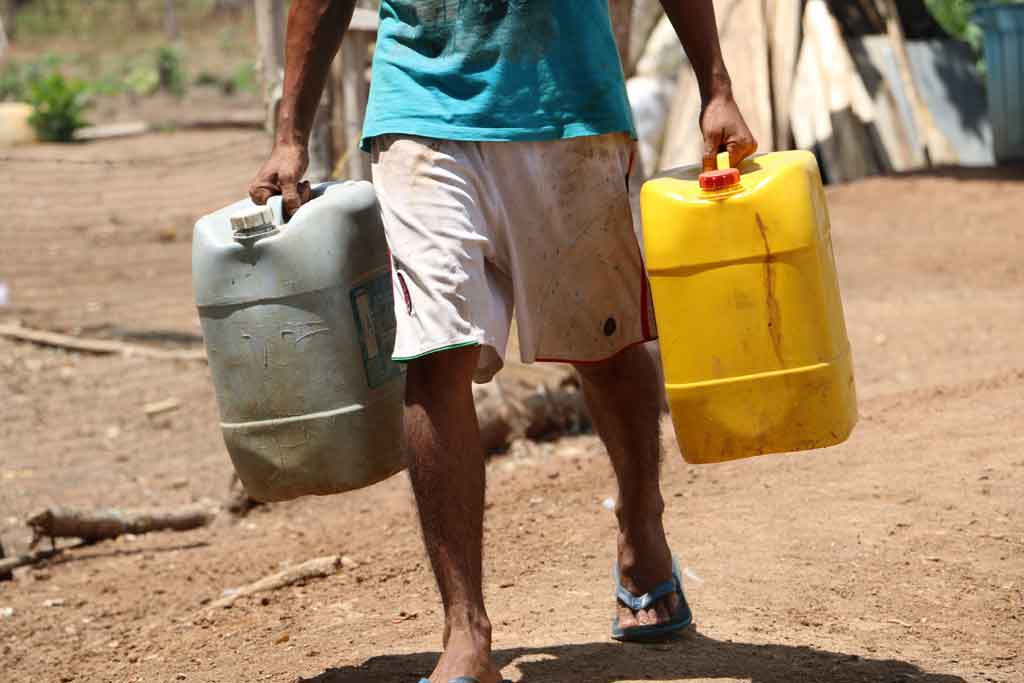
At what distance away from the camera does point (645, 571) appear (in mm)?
3312

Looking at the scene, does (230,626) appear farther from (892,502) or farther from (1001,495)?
(1001,495)

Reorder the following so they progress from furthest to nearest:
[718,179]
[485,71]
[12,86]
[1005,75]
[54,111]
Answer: [12,86] < [54,111] < [1005,75] < [485,71] < [718,179]

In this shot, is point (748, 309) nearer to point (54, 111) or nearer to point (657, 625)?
point (657, 625)

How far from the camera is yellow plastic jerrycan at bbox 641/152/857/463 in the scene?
108 inches

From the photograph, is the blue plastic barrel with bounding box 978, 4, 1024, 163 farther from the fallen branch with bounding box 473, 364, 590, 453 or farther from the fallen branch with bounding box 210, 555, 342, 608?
the fallen branch with bounding box 210, 555, 342, 608

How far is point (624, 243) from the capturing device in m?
3.13

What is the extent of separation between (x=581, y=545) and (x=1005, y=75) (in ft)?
28.1

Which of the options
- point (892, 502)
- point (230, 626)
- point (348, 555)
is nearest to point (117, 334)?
point (348, 555)

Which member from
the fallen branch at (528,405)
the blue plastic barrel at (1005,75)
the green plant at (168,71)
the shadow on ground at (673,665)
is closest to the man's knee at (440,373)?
the shadow on ground at (673,665)

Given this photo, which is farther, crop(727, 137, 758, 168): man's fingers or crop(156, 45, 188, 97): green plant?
crop(156, 45, 188, 97): green plant

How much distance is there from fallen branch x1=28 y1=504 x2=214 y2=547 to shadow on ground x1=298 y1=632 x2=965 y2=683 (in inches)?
90.6

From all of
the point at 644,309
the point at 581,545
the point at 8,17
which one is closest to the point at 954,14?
the point at 581,545

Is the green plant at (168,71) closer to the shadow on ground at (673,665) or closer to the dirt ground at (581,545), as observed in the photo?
the dirt ground at (581,545)

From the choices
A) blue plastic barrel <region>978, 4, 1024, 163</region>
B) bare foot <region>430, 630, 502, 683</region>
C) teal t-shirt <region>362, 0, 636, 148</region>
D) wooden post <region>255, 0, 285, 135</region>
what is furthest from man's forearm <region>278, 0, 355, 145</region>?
blue plastic barrel <region>978, 4, 1024, 163</region>
